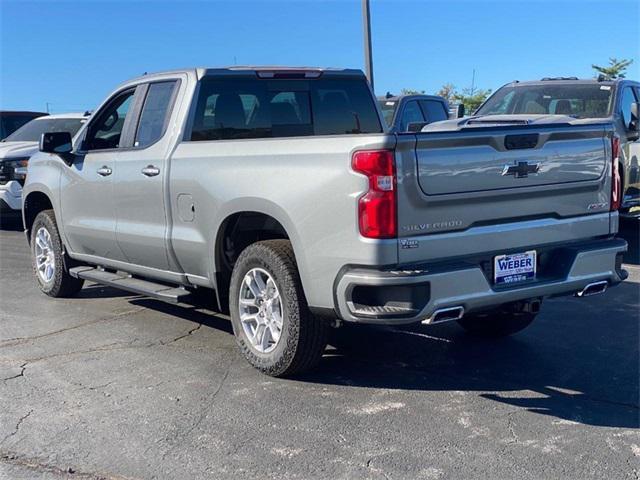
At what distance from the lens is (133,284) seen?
6.30m

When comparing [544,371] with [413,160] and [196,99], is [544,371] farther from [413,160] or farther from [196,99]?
[196,99]

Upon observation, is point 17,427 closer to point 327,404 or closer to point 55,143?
point 327,404

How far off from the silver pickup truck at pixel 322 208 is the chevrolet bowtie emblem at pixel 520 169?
1cm

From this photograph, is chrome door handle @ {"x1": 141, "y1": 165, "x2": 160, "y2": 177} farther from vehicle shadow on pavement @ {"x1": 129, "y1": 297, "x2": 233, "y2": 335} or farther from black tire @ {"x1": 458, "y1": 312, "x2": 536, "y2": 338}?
black tire @ {"x1": 458, "y1": 312, "x2": 536, "y2": 338}

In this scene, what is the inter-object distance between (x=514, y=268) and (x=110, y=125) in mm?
3899

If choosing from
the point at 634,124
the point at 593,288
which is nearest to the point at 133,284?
the point at 593,288

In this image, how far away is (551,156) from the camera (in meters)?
4.75

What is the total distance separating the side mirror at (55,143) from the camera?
266 inches

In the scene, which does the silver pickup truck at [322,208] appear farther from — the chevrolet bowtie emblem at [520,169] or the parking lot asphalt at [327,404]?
the parking lot asphalt at [327,404]

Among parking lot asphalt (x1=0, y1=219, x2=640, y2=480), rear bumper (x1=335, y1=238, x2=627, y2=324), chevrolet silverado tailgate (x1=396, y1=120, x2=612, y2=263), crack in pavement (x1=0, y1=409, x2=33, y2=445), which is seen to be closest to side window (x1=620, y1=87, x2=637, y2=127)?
parking lot asphalt (x1=0, y1=219, x2=640, y2=480)

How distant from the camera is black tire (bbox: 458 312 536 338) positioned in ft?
19.1

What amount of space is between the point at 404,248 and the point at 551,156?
1.24 metres

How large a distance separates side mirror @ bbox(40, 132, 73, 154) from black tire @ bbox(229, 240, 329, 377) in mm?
2609

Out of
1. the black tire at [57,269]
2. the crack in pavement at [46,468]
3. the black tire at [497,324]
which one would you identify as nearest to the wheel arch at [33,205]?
the black tire at [57,269]
